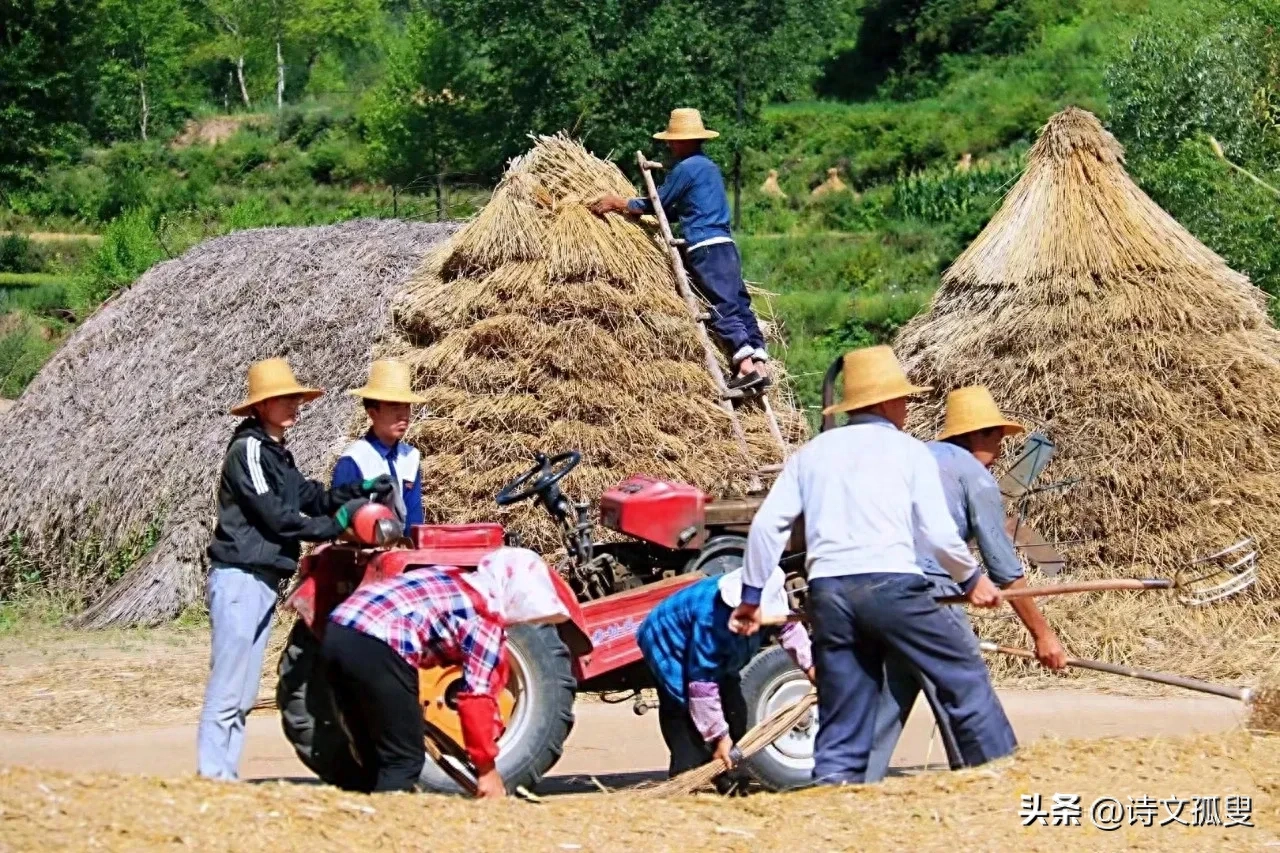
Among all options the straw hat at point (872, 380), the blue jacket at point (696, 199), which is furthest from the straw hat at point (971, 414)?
the blue jacket at point (696, 199)

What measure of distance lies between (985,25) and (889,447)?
56706mm

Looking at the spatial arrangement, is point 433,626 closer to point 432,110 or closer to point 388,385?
point 388,385

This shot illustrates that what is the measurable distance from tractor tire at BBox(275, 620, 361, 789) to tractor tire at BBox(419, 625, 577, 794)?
47cm

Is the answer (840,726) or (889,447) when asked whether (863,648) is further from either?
(889,447)

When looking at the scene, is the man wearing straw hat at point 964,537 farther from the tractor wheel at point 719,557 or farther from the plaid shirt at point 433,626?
the plaid shirt at point 433,626

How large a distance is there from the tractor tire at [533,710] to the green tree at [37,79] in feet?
102

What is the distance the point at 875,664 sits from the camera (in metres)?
6.59

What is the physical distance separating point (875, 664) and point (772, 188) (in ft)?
146

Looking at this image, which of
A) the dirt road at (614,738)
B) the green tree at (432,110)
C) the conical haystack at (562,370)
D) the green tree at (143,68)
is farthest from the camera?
the green tree at (143,68)

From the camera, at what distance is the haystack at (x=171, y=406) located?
44.7ft

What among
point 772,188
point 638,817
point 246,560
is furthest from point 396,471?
point 772,188

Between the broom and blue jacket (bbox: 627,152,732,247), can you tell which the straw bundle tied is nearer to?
blue jacket (bbox: 627,152,732,247)

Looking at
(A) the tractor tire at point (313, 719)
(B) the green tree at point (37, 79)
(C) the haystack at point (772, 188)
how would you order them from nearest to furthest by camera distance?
(A) the tractor tire at point (313, 719) → (B) the green tree at point (37, 79) → (C) the haystack at point (772, 188)

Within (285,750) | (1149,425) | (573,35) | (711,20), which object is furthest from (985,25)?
(285,750)
